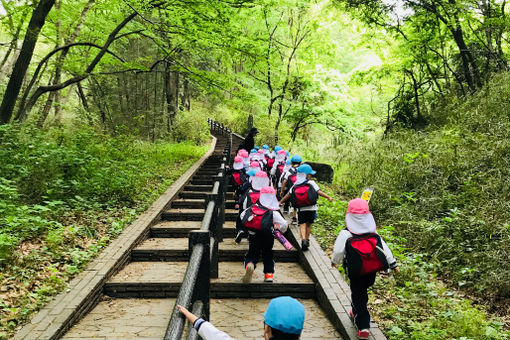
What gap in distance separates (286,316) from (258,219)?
10.3 ft

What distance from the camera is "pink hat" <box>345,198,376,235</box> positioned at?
13.5 ft

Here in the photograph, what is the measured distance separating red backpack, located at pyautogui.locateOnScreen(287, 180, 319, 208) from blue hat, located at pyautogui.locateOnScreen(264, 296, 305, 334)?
4611 mm

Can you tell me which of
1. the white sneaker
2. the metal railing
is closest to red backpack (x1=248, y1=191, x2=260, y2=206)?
the metal railing

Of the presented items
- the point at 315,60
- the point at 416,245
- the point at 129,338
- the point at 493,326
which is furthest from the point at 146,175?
the point at 315,60

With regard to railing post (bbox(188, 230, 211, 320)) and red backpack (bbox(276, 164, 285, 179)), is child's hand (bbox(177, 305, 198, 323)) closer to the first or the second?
railing post (bbox(188, 230, 211, 320))

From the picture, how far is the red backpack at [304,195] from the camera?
265 inches

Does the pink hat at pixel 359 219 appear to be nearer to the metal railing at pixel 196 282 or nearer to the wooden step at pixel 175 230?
the metal railing at pixel 196 282

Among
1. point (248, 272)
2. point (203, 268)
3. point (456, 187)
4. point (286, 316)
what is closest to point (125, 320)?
point (203, 268)

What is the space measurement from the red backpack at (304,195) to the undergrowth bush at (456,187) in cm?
238

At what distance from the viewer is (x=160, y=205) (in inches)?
342

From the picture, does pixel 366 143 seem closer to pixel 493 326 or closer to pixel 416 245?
pixel 416 245

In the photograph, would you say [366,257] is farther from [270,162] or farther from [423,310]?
[270,162]

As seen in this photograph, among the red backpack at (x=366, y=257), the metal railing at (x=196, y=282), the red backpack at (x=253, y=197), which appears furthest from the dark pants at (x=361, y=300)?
the red backpack at (x=253, y=197)

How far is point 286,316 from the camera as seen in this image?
2.13 meters
